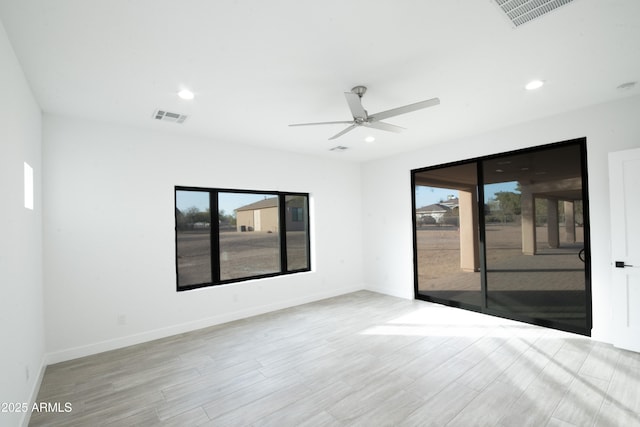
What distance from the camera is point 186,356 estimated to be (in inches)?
129

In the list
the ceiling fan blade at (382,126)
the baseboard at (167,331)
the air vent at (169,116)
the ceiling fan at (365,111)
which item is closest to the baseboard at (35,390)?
the baseboard at (167,331)

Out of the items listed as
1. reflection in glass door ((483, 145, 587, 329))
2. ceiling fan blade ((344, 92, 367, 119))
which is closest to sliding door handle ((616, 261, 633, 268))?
reflection in glass door ((483, 145, 587, 329))

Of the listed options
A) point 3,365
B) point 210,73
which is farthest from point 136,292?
point 210,73

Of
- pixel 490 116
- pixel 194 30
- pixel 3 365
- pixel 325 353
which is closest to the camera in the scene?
pixel 3 365

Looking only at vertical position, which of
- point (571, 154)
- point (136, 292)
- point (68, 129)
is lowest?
point (136, 292)

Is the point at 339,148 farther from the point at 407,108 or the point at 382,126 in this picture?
the point at 407,108

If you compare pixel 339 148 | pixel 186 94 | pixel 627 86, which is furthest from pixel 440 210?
pixel 186 94

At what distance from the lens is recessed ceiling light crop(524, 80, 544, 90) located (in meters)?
2.75

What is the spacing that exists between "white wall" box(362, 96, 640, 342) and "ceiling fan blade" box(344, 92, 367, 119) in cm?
261

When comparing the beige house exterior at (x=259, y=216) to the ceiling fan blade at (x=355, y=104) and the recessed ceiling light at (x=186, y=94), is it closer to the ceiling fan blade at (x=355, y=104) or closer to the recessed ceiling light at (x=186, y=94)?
the recessed ceiling light at (x=186, y=94)

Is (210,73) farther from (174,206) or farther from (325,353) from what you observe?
(325,353)

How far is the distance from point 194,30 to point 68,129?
8.24ft

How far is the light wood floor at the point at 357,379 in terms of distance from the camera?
7.23 ft

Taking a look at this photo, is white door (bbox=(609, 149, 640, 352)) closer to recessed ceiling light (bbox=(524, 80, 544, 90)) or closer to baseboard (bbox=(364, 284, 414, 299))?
recessed ceiling light (bbox=(524, 80, 544, 90))
